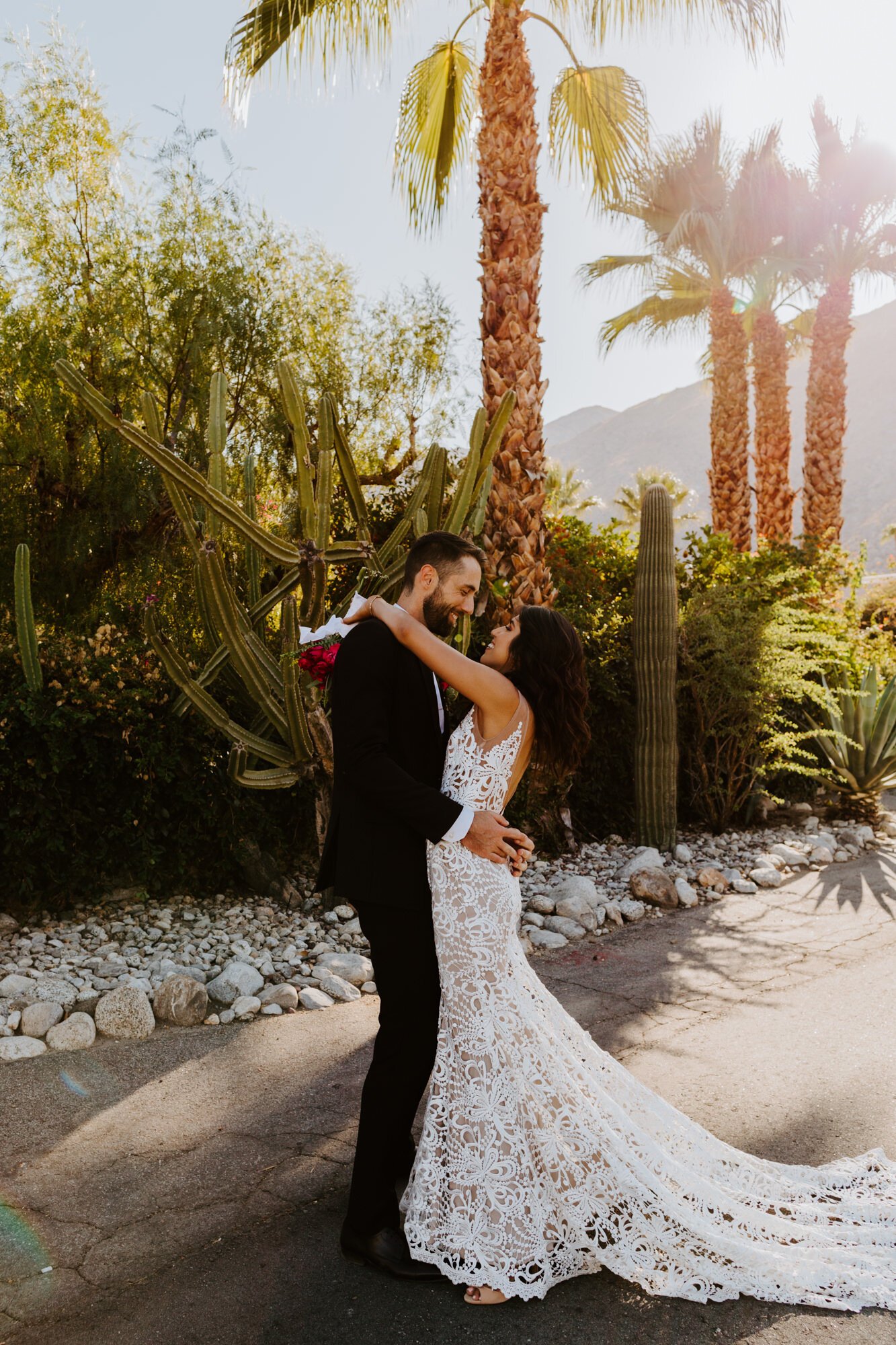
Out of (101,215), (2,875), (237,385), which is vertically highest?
(101,215)

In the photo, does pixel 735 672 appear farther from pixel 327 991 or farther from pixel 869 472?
pixel 869 472

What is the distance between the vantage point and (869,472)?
13938 cm

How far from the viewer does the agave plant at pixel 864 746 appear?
30.4ft

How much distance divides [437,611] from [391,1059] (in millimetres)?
1309

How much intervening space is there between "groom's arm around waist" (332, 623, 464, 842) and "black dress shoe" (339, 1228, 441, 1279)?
1.15 metres

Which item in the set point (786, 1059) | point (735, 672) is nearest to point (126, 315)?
point (735, 672)

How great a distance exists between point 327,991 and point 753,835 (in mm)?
5166

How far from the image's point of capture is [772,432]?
740 inches

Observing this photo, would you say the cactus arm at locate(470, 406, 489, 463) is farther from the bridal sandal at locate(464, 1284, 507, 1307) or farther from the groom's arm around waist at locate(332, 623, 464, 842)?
the bridal sandal at locate(464, 1284, 507, 1307)

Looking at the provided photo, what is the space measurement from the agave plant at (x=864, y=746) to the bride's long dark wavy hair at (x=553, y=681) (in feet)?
22.8

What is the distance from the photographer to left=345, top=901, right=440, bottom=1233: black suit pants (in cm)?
276

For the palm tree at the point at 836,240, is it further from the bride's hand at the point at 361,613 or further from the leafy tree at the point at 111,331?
the bride's hand at the point at 361,613

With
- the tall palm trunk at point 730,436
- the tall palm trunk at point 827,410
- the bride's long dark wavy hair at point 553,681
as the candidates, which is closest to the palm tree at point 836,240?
the tall palm trunk at point 827,410

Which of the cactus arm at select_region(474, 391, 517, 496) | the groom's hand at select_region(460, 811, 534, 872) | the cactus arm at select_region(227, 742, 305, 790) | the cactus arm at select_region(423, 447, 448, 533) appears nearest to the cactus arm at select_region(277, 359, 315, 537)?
the cactus arm at select_region(423, 447, 448, 533)
